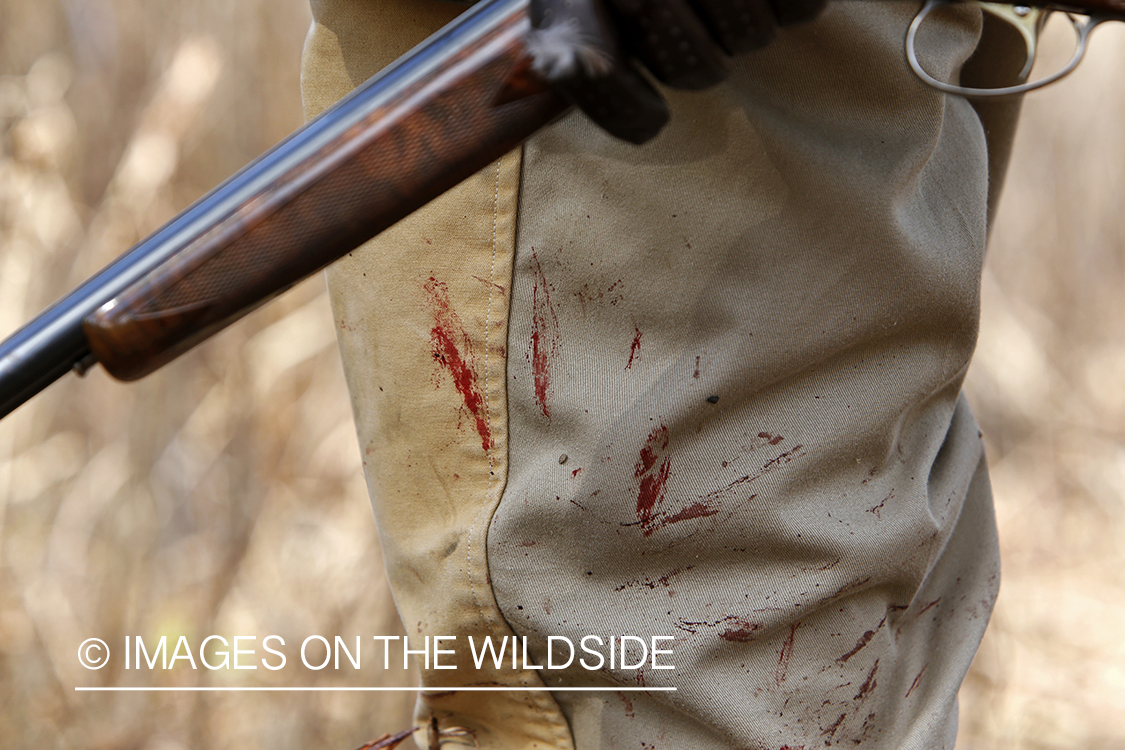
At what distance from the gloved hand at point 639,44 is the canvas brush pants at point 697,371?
0.12 meters

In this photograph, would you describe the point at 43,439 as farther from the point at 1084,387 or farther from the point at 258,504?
the point at 1084,387

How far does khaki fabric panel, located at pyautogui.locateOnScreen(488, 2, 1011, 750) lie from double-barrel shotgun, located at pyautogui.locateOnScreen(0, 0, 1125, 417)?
0.10 metres

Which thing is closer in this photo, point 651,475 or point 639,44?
point 639,44

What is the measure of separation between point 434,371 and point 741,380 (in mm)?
263

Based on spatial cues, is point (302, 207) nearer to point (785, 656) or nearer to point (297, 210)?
point (297, 210)

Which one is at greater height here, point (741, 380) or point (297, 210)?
point (297, 210)

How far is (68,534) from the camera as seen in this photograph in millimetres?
2018

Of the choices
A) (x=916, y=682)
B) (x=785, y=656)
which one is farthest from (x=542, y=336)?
(x=916, y=682)

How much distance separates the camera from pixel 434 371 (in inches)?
30.2

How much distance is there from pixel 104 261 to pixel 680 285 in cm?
169

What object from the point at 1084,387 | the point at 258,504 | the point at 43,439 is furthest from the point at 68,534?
the point at 1084,387

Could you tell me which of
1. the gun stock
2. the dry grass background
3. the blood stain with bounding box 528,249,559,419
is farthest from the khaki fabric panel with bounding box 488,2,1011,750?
the dry grass background

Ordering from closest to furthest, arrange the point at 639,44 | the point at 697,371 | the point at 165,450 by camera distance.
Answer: the point at 639,44 < the point at 697,371 < the point at 165,450

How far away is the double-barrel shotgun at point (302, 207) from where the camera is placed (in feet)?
2.02
